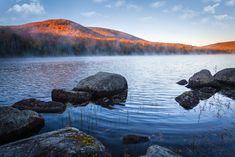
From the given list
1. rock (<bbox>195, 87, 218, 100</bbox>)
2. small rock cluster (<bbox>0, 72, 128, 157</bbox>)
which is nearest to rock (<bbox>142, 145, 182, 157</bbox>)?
small rock cluster (<bbox>0, 72, 128, 157</bbox>)

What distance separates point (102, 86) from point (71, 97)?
3.15 meters

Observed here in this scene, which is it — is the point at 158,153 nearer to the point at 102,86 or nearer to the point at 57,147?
the point at 57,147

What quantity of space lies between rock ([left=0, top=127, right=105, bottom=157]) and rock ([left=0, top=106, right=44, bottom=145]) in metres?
2.46

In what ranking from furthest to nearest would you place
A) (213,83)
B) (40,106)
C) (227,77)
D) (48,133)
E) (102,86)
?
(227,77), (213,83), (102,86), (40,106), (48,133)

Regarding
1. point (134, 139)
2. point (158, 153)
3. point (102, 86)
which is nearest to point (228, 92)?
point (102, 86)

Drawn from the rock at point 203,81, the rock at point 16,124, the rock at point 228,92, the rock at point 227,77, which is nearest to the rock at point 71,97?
→ the rock at point 16,124

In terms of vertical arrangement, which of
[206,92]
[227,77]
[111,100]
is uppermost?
[227,77]

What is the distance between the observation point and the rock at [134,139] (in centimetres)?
925

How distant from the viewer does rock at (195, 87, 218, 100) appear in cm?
1848

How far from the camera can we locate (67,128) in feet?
26.9

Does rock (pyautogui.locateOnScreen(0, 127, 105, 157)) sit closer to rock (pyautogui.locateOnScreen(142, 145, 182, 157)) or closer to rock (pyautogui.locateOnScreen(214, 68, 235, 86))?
rock (pyautogui.locateOnScreen(142, 145, 182, 157))

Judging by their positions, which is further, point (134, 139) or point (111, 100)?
point (111, 100)

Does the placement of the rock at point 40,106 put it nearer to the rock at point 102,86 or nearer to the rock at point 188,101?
the rock at point 102,86

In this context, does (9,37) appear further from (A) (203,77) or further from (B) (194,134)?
(B) (194,134)
